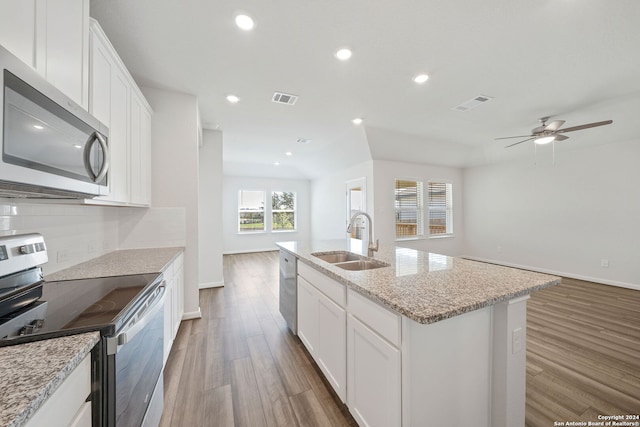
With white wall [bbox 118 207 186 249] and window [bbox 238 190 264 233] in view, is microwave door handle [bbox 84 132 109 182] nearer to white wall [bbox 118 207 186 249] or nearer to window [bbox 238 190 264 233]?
white wall [bbox 118 207 186 249]

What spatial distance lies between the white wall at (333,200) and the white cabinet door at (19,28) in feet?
16.1

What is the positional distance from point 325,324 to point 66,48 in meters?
2.14

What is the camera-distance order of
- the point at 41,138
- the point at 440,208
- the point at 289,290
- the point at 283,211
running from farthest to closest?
1. the point at 283,211
2. the point at 440,208
3. the point at 289,290
4. the point at 41,138

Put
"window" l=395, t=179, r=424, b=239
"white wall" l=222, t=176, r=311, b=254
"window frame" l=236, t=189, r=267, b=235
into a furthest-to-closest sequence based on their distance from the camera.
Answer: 1. "window frame" l=236, t=189, r=267, b=235
2. "white wall" l=222, t=176, r=311, b=254
3. "window" l=395, t=179, r=424, b=239

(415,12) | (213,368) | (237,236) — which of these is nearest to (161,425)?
(213,368)

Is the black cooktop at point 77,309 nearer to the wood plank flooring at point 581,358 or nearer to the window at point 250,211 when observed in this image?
the wood plank flooring at point 581,358

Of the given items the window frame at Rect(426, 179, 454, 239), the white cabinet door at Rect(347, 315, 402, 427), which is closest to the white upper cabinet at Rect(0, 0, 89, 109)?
the white cabinet door at Rect(347, 315, 402, 427)

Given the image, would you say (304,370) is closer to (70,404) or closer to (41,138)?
(70,404)

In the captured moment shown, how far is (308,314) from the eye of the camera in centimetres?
210

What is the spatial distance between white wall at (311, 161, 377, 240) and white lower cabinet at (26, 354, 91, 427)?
4835 mm

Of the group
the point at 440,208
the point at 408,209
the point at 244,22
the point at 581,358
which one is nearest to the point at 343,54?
the point at 244,22

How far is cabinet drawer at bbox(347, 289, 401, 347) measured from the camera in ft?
3.57

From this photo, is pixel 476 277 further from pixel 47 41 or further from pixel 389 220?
pixel 389 220

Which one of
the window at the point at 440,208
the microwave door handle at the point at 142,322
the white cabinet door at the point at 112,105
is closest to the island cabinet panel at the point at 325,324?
the microwave door handle at the point at 142,322
